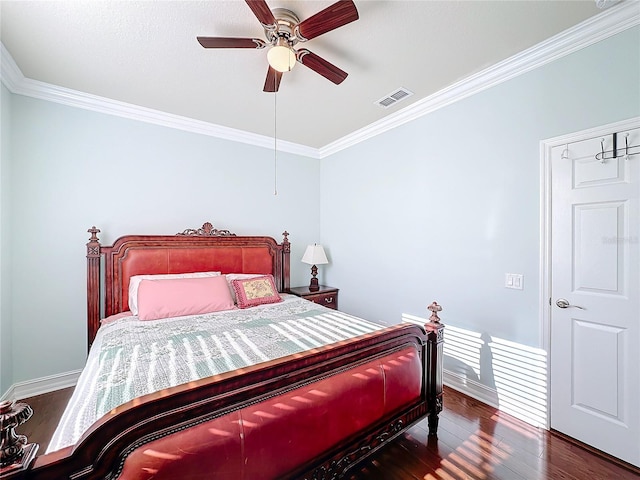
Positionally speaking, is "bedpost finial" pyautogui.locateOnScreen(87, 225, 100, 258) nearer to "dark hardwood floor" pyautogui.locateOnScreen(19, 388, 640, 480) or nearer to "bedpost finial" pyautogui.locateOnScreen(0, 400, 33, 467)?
"dark hardwood floor" pyautogui.locateOnScreen(19, 388, 640, 480)

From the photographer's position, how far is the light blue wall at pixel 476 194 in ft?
6.43

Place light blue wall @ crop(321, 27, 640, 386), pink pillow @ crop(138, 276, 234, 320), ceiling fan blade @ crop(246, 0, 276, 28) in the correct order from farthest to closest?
pink pillow @ crop(138, 276, 234, 320) < light blue wall @ crop(321, 27, 640, 386) < ceiling fan blade @ crop(246, 0, 276, 28)

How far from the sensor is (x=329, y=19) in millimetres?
1582

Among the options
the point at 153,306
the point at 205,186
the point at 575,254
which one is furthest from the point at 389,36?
the point at 153,306

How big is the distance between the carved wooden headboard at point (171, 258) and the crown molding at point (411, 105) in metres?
1.23

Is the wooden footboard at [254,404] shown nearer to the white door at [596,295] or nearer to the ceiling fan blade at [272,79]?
the white door at [596,295]

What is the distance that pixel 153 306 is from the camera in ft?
8.16

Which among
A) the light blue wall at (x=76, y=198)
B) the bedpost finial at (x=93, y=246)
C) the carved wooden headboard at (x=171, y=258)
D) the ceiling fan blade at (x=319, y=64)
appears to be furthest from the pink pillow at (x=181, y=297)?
the ceiling fan blade at (x=319, y=64)

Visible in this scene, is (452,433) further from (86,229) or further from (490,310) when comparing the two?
Result: (86,229)

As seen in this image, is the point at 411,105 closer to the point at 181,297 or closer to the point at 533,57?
the point at 533,57

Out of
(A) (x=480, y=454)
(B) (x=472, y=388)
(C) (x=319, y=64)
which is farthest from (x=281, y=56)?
(B) (x=472, y=388)

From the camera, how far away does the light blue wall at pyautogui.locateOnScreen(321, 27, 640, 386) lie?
1.96m

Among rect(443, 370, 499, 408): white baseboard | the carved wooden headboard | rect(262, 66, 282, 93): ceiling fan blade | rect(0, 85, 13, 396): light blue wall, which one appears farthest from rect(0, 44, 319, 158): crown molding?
rect(443, 370, 499, 408): white baseboard

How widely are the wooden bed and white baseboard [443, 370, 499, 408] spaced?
713 millimetres
